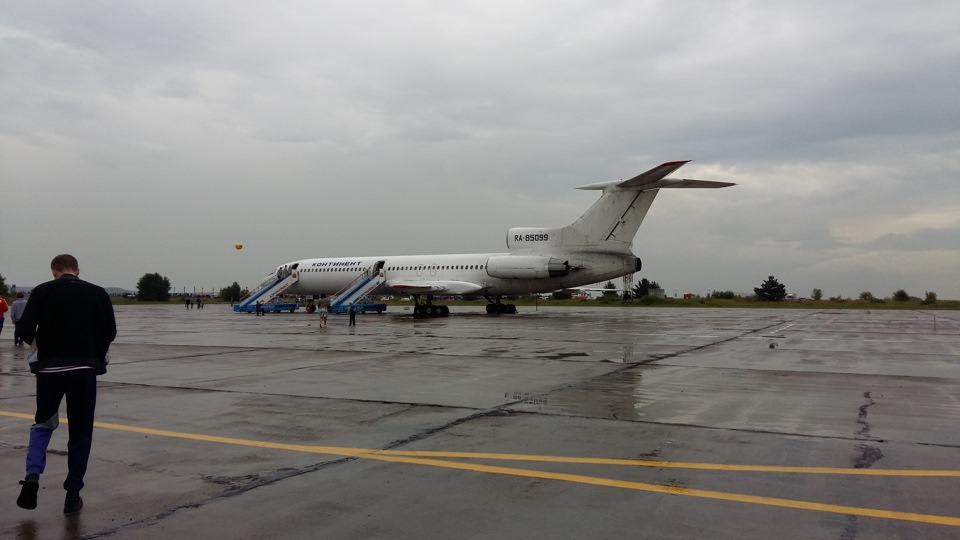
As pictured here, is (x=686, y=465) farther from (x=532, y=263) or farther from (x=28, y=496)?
(x=532, y=263)

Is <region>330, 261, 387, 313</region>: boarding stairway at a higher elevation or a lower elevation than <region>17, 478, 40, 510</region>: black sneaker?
higher

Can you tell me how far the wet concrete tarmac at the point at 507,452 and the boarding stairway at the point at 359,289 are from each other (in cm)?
2695

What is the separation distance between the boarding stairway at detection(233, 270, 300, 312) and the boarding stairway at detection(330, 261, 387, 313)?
6.04 meters

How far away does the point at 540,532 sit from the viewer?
418cm

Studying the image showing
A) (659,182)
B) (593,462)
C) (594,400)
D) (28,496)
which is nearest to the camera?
(28,496)

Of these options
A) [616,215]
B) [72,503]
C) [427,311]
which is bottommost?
[72,503]

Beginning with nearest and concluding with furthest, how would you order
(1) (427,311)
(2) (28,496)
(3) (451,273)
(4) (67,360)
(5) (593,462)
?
(2) (28,496) → (4) (67,360) → (5) (593,462) → (1) (427,311) → (3) (451,273)

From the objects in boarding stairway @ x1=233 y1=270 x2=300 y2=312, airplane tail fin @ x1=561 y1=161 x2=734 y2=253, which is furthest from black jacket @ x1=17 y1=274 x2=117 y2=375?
boarding stairway @ x1=233 y1=270 x2=300 y2=312

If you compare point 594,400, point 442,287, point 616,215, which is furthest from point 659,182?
point 594,400

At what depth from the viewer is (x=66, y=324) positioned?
16.1 feet

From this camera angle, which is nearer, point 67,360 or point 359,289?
point 67,360

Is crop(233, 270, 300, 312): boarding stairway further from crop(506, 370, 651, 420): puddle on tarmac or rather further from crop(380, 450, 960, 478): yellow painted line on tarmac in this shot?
crop(380, 450, 960, 478): yellow painted line on tarmac

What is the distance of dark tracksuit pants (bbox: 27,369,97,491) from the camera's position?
4777 mm

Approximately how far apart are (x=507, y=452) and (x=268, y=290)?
42.0 m
